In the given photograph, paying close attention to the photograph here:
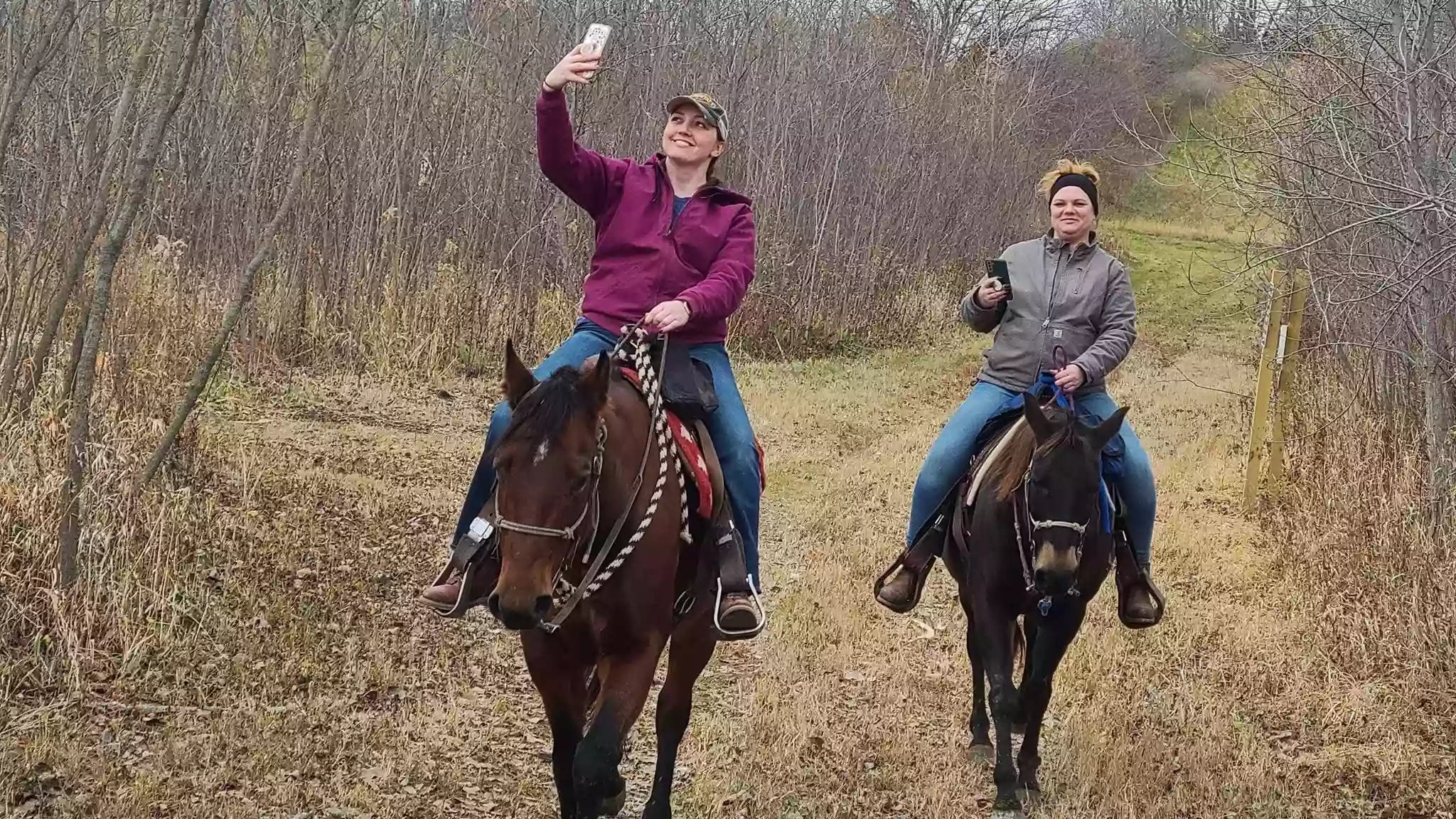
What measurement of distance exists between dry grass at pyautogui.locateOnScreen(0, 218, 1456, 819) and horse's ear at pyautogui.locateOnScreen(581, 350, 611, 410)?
2.01 m

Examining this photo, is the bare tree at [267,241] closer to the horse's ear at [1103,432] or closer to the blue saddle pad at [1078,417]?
the blue saddle pad at [1078,417]

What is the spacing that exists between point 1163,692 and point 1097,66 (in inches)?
1364

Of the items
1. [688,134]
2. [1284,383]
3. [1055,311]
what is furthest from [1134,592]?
[1284,383]

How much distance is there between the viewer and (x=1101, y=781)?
5105 millimetres

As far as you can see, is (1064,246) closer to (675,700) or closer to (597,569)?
(675,700)

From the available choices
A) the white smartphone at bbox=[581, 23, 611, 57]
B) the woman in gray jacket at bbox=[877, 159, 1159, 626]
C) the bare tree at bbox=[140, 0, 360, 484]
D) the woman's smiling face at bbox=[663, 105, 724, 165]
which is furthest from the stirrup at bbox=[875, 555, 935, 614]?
the bare tree at bbox=[140, 0, 360, 484]

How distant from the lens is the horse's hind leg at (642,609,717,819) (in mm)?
4207

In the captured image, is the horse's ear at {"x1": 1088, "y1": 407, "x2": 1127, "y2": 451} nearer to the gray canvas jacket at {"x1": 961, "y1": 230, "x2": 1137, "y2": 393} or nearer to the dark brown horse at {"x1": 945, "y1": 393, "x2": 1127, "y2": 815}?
the dark brown horse at {"x1": 945, "y1": 393, "x2": 1127, "y2": 815}

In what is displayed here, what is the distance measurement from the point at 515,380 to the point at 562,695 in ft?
3.53

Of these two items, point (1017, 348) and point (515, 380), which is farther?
point (1017, 348)

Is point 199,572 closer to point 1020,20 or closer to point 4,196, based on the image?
point 4,196

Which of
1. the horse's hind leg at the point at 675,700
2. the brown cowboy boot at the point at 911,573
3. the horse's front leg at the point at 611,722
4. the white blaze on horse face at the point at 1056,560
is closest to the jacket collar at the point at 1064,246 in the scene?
the brown cowboy boot at the point at 911,573

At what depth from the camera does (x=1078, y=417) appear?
4816 millimetres

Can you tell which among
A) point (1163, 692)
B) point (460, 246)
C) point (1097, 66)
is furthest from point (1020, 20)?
point (1163, 692)
